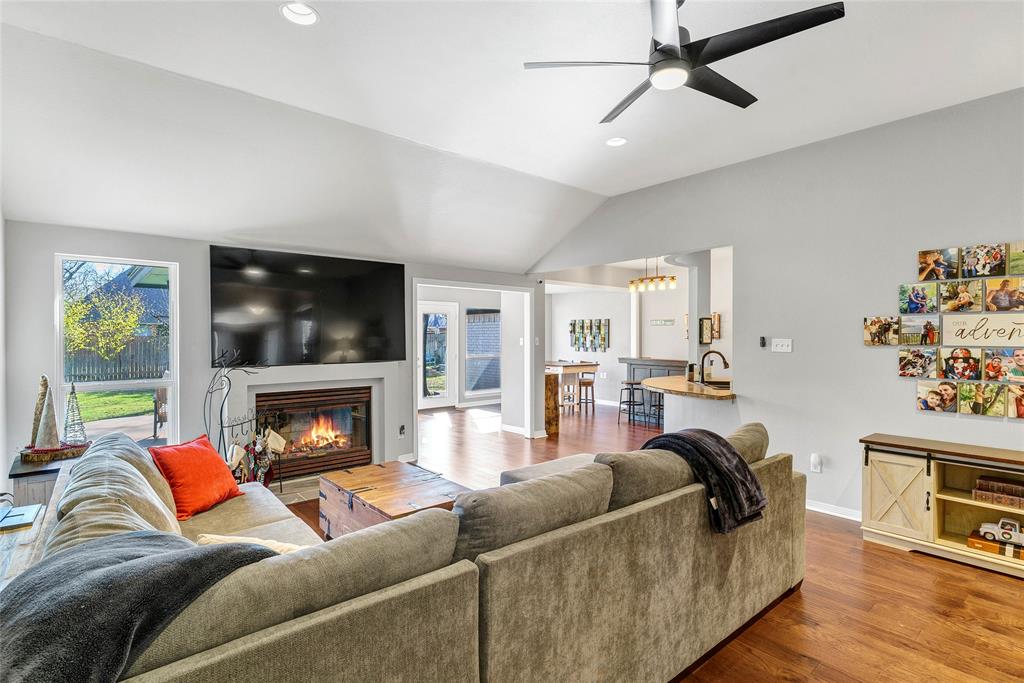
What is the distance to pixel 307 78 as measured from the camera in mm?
2871

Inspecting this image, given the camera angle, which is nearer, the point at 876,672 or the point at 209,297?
the point at 876,672

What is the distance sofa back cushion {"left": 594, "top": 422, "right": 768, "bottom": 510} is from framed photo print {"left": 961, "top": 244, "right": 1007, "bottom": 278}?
276 centimetres

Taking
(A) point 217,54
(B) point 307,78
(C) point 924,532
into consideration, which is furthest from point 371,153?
(C) point 924,532

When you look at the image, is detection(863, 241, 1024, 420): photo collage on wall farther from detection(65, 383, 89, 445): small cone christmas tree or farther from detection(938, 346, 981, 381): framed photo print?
detection(65, 383, 89, 445): small cone christmas tree

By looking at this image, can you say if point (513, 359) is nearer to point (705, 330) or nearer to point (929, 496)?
point (705, 330)

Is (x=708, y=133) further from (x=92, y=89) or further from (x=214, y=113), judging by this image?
(x=92, y=89)

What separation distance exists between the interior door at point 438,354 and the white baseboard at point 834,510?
6875 mm

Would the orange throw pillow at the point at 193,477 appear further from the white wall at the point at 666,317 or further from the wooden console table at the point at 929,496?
the white wall at the point at 666,317

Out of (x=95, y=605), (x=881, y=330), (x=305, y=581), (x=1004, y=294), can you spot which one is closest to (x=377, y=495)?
(x=305, y=581)

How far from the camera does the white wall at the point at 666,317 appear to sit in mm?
8930

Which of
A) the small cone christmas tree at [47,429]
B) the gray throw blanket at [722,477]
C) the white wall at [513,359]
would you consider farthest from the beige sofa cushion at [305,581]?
the white wall at [513,359]

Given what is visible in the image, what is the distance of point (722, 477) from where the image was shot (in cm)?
213

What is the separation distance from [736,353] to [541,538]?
3.56m

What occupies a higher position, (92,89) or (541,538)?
(92,89)
